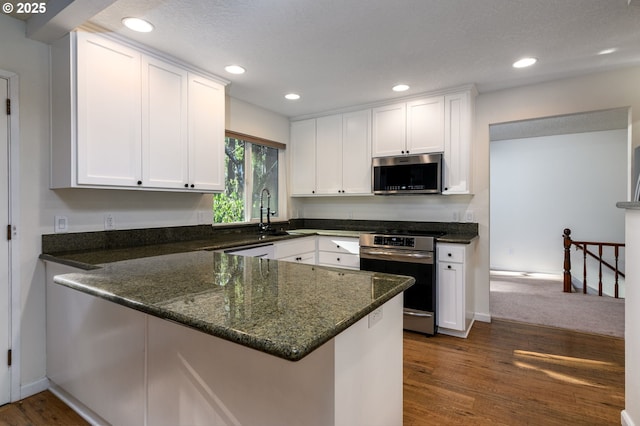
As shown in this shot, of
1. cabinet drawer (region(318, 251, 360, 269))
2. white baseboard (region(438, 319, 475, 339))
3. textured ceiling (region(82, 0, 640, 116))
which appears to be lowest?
white baseboard (region(438, 319, 475, 339))

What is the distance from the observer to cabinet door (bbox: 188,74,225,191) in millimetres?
2768

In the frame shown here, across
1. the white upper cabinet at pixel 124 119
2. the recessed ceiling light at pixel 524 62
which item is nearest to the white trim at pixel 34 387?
the white upper cabinet at pixel 124 119

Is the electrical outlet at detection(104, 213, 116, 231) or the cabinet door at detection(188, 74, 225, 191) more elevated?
the cabinet door at detection(188, 74, 225, 191)

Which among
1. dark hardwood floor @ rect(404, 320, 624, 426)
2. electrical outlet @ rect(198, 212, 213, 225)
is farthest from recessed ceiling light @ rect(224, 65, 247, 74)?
dark hardwood floor @ rect(404, 320, 624, 426)

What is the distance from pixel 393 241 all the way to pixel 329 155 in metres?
1.46

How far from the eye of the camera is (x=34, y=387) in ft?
7.18

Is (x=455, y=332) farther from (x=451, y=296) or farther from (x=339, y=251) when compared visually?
(x=339, y=251)

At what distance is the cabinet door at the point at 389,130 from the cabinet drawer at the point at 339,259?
1210mm

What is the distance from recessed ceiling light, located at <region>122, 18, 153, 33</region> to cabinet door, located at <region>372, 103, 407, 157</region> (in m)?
2.43

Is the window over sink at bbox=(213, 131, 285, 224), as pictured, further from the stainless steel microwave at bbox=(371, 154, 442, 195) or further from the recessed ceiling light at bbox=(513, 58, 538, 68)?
the recessed ceiling light at bbox=(513, 58, 538, 68)

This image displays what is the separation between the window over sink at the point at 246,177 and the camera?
3.63 metres

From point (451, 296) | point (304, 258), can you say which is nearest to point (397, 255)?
point (451, 296)

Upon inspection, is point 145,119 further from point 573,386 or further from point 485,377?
point 573,386

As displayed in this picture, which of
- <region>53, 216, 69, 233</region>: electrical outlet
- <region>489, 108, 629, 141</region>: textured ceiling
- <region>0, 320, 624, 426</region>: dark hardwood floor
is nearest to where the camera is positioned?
<region>0, 320, 624, 426</region>: dark hardwood floor
